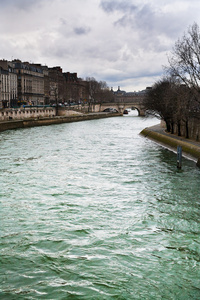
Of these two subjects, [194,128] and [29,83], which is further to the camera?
[29,83]

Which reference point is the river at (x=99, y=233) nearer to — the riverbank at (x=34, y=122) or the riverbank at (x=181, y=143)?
the riverbank at (x=181, y=143)

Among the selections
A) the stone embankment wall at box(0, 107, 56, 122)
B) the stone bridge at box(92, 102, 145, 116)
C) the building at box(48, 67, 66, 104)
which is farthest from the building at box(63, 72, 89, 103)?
the stone embankment wall at box(0, 107, 56, 122)

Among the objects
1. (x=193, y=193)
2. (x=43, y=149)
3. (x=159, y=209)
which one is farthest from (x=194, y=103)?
(x=159, y=209)

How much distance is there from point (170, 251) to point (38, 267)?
10.7 ft

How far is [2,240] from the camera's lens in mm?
9883

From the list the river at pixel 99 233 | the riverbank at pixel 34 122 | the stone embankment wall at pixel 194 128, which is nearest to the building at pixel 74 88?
the riverbank at pixel 34 122

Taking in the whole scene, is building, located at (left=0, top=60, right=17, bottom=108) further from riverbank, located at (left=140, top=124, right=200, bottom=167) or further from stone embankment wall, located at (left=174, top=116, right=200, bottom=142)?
stone embankment wall, located at (left=174, top=116, right=200, bottom=142)

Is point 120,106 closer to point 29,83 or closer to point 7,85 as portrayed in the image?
point 29,83

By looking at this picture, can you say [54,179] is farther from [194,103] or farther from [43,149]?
[194,103]

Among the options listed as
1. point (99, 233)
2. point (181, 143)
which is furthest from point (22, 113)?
point (99, 233)

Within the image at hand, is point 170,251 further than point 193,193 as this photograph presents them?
No

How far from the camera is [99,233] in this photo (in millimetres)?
10469

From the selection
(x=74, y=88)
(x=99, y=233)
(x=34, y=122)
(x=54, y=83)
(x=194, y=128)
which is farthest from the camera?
(x=74, y=88)

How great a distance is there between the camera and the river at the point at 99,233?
7750 millimetres
